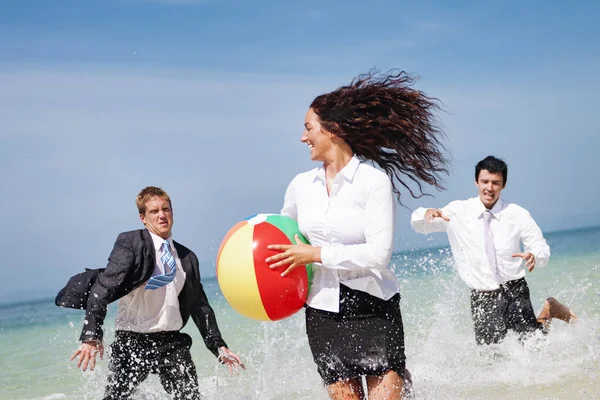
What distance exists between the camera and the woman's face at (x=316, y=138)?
4.41 metres

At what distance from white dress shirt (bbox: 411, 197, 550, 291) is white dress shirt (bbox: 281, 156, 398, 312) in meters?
2.79

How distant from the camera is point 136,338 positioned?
5332mm

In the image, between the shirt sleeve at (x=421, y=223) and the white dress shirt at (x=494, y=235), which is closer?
the shirt sleeve at (x=421, y=223)

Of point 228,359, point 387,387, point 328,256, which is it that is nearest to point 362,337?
point 387,387

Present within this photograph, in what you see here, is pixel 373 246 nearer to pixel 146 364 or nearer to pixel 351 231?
pixel 351 231

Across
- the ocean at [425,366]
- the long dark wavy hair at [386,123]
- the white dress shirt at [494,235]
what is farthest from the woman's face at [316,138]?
the white dress shirt at [494,235]

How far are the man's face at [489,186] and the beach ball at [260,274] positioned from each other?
3124 mm

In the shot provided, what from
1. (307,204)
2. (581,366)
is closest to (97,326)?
(307,204)

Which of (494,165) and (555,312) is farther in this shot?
(555,312)

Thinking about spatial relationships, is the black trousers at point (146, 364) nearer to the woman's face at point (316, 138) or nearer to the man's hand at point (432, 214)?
the woman's face at point (316, 138)

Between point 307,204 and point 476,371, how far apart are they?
13.5 ft

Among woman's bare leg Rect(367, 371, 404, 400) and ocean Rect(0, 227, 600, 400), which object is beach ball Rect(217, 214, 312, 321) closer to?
woman's bare leg Rect(367, 371, 404, 400)

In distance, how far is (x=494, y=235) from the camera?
7.04m

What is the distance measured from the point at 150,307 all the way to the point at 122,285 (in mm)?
322
